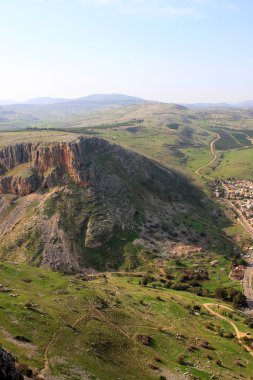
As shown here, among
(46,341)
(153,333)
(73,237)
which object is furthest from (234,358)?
(73,237)

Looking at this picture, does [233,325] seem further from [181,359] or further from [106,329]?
[106,329]

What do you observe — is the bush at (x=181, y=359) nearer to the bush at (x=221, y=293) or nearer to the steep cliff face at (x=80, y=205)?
the bush at (x=221, y=293)

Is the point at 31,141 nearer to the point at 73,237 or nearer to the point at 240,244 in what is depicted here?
the point at 73,237

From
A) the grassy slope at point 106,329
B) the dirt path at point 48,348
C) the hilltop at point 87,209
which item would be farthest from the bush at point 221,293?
the dirt path at point 48,348

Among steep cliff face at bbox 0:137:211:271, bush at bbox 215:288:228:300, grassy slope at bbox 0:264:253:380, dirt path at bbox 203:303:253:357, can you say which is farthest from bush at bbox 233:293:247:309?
steep cliff face at bbox 0:137:211:271

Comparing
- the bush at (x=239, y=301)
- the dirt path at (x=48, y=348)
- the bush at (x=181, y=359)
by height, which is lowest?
the bush at (x=239, y=301)

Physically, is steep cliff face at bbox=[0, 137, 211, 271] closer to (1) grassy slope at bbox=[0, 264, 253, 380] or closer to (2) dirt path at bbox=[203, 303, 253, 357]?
(1) grassy slope at bbox=[0, 264, 253, 380]
